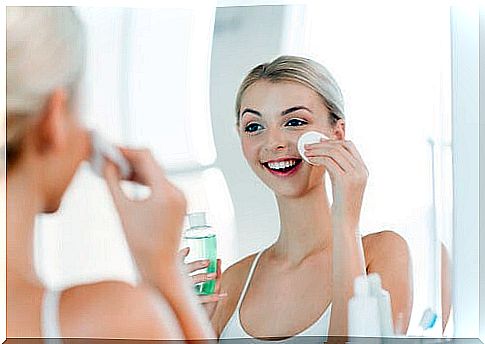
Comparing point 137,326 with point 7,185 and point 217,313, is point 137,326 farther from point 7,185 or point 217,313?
point 7,185

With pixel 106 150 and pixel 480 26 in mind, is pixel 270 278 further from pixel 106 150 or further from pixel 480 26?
pixel 480 26

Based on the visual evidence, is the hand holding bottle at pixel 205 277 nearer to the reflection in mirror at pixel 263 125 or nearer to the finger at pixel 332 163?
the reflection in mirror at pixel 263 125

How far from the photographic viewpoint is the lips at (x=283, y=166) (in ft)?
4.91

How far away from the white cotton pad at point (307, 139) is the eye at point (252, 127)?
75 millimetres

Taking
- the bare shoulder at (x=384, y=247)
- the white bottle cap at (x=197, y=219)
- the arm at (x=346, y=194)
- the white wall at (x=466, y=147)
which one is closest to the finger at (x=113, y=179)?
the white bottle cap at (x=197, y=219)

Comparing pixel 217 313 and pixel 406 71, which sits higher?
pixel 406 71

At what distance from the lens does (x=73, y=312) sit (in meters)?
1.52

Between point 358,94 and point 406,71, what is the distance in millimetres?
93

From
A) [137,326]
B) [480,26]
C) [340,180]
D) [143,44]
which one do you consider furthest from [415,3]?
[137,326]

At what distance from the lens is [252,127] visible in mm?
1502

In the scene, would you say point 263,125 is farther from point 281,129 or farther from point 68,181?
point 68,181

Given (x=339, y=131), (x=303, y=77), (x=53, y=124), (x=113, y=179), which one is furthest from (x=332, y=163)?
(x=53, y=124)

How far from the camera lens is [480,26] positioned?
1491 millimetres

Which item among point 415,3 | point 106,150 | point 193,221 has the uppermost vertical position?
point 415,3
